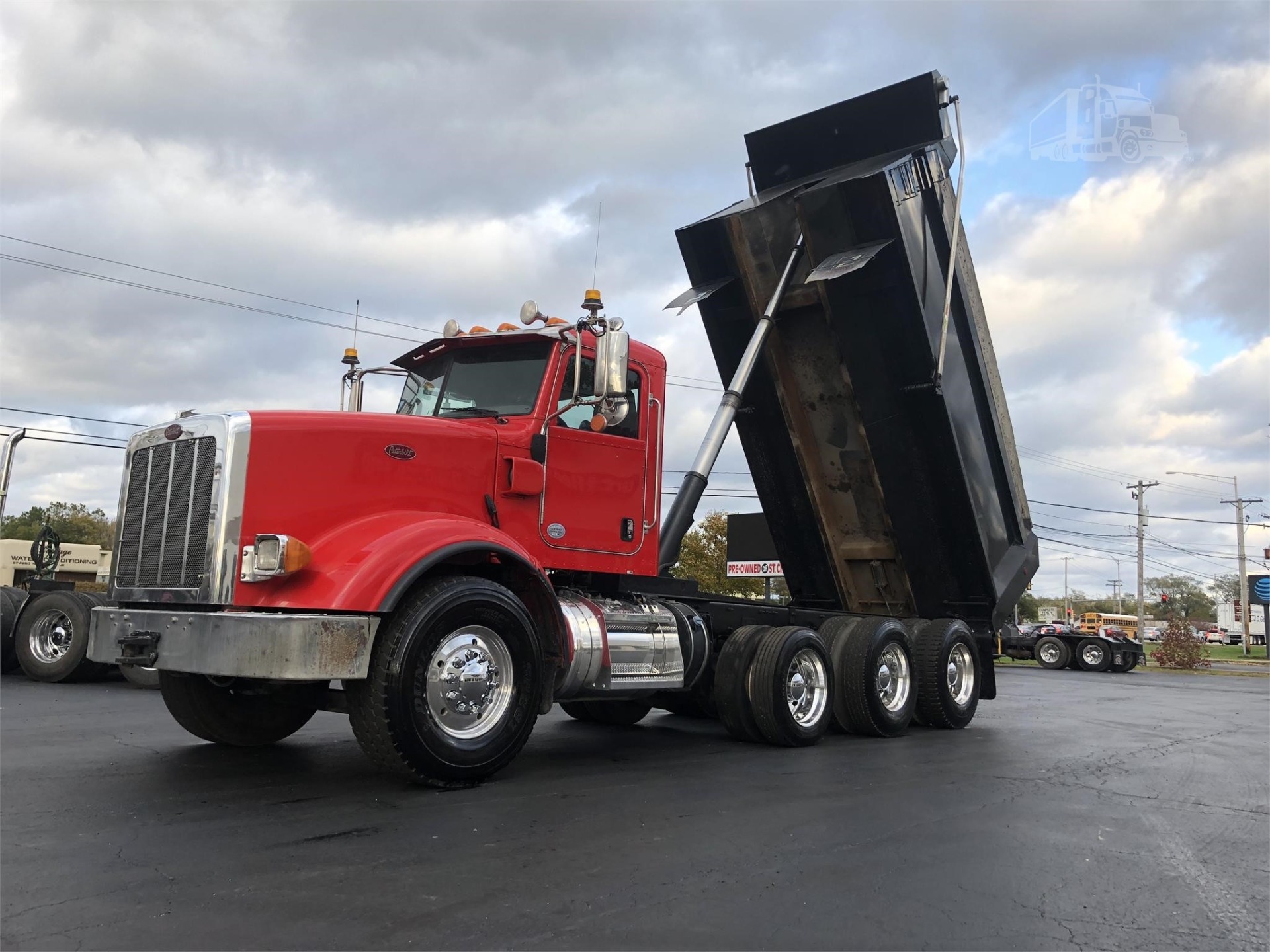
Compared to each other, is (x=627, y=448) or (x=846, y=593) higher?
(x=627, y=448)

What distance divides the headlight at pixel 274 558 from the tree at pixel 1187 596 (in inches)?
4627

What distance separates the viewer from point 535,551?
603 centimetres

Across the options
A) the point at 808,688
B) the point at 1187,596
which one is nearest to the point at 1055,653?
the point at 808,688

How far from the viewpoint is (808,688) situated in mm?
7617

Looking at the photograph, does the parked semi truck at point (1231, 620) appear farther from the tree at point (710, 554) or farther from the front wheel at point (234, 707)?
the front wheel at point (234, 707)

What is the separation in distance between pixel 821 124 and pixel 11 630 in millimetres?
10836

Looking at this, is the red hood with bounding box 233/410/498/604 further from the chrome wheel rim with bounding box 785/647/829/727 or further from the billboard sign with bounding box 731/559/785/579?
the billboard sign with bounding box 731/559/785/579

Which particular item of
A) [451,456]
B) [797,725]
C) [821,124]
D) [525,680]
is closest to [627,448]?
[451,456]

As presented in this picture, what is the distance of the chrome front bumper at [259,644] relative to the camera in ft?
14.9

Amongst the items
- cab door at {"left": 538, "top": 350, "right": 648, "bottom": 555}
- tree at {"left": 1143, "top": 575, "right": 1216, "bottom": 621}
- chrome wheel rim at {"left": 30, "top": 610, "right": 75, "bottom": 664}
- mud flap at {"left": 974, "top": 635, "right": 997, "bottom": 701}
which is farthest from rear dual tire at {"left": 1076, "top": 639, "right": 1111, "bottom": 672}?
tree at {"left": 1143, "top": 575, "right": 1216, "bottom": 621}

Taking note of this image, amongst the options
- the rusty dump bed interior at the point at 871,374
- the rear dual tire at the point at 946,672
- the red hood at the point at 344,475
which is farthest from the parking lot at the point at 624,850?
the rusty dump bed interior at the point at 871,374

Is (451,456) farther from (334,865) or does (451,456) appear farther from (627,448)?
(334,865)

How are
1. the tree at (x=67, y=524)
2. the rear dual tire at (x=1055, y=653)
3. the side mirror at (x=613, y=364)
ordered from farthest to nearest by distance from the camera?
the tree at (x=67, y=524) → the rear dual tire at (x=1055, y=653) → the side mirror at (x=613, y=364)

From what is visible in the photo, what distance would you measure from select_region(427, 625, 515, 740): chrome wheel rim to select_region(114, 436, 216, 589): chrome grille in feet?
4.32
